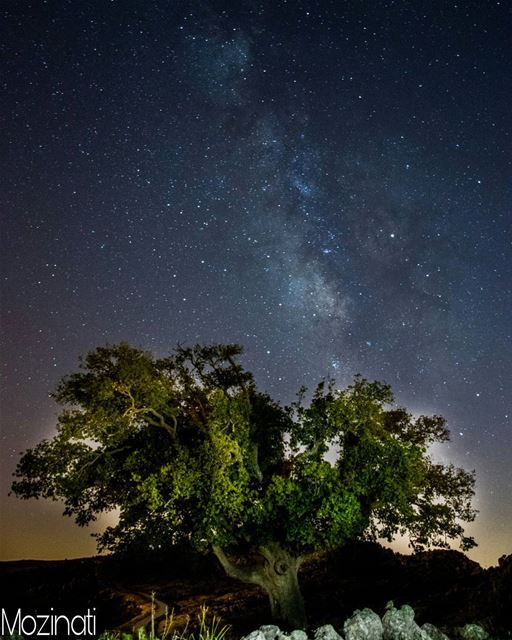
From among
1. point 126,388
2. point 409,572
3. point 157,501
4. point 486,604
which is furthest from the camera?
point 409,572

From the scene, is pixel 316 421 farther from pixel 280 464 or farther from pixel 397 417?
pixel 397 417

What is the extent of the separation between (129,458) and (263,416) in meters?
5.85

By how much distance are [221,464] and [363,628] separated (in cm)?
755

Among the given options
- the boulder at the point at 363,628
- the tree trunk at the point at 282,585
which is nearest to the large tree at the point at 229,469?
the tree trunk at the point at 282,585

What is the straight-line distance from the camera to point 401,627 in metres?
10.6

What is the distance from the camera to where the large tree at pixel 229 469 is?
17031mm

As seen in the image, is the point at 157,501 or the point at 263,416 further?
the point at 263,416

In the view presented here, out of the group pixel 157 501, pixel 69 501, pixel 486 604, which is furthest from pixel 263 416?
pixel 486 604

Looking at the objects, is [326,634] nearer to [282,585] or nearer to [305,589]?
[282,585]

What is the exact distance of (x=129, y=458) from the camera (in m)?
18.4

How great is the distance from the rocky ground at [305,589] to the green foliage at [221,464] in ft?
11.8

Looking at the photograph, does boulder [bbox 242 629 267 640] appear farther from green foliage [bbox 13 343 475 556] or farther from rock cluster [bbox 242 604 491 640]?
green foliage [bbox 13 343 475 556]

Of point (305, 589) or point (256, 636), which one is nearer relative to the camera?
point (256, 636)

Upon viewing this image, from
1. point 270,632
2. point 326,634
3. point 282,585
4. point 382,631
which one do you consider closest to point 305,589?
point 282,585
